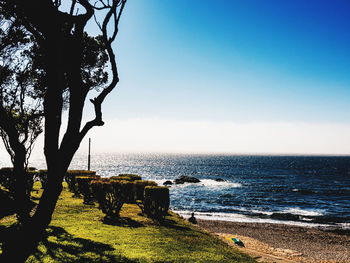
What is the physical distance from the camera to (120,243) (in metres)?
13.0

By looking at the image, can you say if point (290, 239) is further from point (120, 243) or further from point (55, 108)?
point (55, 108)

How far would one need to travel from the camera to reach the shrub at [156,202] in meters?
20.7

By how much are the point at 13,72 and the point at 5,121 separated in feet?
27.0

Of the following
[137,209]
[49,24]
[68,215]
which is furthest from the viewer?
[137,209]

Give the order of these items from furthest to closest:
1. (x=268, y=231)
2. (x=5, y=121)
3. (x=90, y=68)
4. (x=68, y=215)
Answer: (x=268, y=231) → (x=68, y=215) → (x=90, y=68) → (x=5, y=121)

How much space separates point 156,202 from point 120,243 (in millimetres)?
7729

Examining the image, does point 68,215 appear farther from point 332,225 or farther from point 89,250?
point 332,225

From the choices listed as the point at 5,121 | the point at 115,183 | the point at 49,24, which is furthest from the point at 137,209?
the point at 49,24

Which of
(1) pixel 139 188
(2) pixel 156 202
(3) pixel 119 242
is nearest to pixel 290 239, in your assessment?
(1) pixel 139 188

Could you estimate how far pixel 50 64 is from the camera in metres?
6.49

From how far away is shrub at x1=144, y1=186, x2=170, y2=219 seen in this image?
20719 millimetres

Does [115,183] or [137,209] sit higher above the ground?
[115,183]

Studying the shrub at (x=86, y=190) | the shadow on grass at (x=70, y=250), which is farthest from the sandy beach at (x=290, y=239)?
the shadow on grass at (x=70, y=250)

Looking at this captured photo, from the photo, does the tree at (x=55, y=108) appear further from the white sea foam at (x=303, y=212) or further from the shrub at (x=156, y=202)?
the white sea foam at (x=303, y=212)
